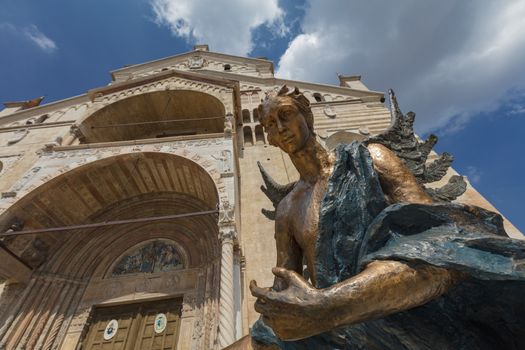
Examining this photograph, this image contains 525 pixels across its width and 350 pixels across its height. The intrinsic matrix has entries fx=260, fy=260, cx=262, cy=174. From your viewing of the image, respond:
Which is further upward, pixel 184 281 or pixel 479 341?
pixel 184 281

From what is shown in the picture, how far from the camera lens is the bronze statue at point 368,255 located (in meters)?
0.76

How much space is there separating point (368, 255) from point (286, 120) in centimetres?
86

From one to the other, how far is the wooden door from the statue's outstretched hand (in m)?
6.07

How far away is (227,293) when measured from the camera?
170 inches

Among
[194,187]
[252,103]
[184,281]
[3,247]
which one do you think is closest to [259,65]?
[252,103]

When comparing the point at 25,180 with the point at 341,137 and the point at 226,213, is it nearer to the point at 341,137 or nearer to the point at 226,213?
the point at 226,213

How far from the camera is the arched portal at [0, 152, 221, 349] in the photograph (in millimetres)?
5867

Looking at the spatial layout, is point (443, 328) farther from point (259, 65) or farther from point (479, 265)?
point (259, 65)

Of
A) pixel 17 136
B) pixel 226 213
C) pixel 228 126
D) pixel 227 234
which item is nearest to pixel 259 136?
pixel 228 126

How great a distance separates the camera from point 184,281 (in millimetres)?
6684

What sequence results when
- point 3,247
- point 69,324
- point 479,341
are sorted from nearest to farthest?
point 479,341 < point 3,247 < point 69,324

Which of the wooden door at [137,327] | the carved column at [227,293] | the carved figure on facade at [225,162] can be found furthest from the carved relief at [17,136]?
the carved column at [227,293]

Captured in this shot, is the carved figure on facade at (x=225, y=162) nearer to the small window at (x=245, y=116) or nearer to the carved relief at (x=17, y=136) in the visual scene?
the small window at (x=245, y=116)

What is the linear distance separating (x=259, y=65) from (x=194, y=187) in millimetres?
10572
